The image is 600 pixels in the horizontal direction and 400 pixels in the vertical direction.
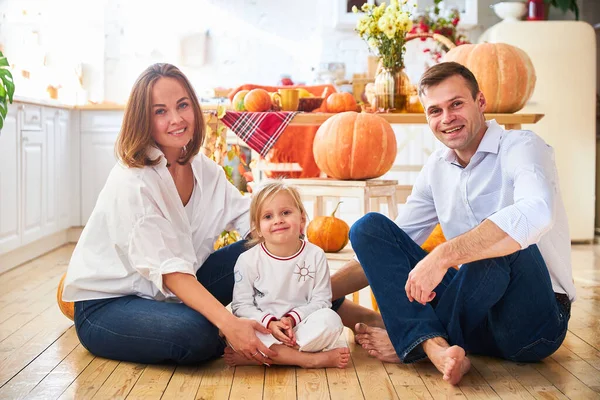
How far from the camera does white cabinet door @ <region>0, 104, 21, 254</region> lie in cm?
407

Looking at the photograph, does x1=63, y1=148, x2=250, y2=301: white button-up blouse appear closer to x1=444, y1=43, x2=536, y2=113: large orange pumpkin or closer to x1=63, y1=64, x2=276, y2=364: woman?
x1=63, y1=64, x2=276, y2=364: woman

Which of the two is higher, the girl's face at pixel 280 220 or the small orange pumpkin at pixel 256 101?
the small orange pumpkin at pixel 256 101

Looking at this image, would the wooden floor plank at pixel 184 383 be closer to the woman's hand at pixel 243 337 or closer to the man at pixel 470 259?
the woman's hand at pixel 243 337

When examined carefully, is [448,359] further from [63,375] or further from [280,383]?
[63,375]

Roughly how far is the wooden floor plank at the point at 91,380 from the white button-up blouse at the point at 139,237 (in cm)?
19

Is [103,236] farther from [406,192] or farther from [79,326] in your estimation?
[406,192]

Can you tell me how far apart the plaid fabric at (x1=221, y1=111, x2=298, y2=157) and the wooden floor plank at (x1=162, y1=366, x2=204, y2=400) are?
1.21 m

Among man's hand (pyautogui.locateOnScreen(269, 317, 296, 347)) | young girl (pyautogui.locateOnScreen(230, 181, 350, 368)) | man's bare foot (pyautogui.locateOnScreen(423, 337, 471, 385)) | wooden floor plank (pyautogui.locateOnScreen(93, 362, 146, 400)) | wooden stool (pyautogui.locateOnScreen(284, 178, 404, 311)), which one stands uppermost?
wooden stool (pyautogui.locateOnScreen(284, 178, 404, 311))

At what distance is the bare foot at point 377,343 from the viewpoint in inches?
92.0

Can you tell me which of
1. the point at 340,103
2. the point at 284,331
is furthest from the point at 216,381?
the point at 340,103

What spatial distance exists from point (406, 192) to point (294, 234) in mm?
1964

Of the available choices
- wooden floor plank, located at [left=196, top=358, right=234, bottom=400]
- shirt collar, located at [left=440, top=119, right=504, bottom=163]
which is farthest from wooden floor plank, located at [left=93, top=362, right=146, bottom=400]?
shirt collar, located at [left=440, top=119, right=504, bottom=163]

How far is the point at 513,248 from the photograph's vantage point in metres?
1.95

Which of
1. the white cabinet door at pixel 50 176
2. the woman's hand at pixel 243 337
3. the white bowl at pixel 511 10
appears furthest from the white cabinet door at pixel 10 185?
the white bowl at pixel 511 10
